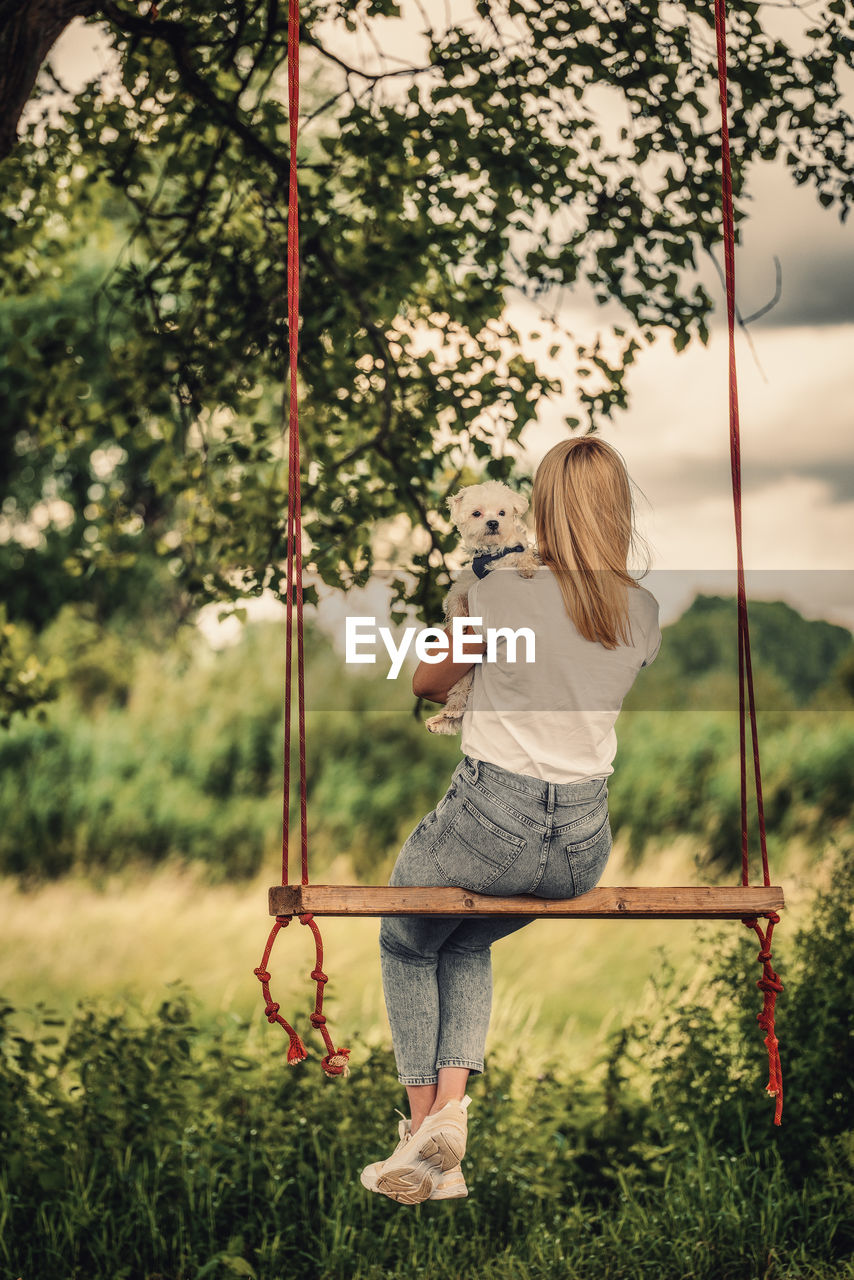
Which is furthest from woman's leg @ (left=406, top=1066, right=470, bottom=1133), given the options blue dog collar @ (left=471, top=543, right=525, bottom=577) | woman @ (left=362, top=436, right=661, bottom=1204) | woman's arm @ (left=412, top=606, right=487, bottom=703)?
blue dog collar @ (left=471, top=543, right=525, bottom=577)

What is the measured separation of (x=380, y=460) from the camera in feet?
15.2

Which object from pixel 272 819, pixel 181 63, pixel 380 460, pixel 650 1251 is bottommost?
pixel 650 1251

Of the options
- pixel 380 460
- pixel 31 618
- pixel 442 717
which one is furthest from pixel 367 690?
pixel 442 717

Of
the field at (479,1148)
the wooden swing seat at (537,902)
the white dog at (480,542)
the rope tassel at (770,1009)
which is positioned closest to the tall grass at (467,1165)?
the field at (479,1148)

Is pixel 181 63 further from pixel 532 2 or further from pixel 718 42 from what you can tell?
pixel 718 42

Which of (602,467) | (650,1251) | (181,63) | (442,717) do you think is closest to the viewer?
(602,467)

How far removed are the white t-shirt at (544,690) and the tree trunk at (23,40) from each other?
222 centimetres

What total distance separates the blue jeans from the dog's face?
21.5 inches

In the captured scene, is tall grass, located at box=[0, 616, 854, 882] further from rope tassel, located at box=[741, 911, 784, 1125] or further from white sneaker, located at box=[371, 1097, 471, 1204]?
white sneaker, located at box=[371, 1097, 471, 1204]

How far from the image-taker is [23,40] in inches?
145

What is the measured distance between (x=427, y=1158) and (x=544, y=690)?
→ 1021mm

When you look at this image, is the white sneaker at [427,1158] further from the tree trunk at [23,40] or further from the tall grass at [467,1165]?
the tree trunk at [23,40]

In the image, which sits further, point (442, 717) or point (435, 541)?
point (435, 541)

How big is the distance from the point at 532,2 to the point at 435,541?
5.74ft
